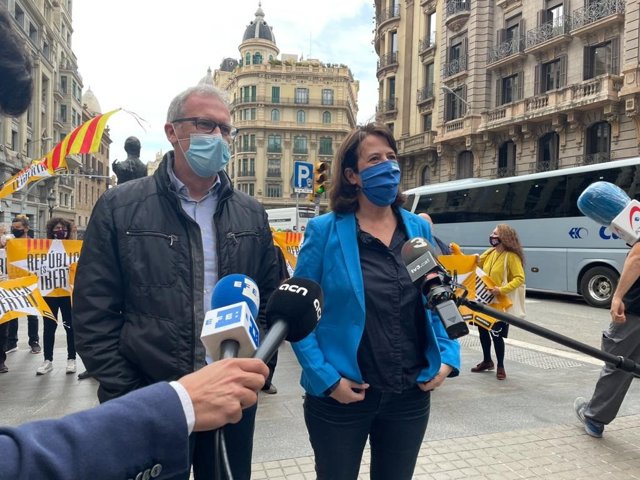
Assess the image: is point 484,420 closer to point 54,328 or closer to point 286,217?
point 54,328

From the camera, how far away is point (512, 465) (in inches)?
143

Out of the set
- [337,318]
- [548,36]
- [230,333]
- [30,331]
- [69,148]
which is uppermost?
[548,36]

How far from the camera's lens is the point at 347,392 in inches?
84.6

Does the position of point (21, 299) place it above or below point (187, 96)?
below

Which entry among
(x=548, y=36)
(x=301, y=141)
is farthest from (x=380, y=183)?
(x=301, y=141)

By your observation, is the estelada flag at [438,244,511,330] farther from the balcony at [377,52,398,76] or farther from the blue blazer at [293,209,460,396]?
the balcony at [377,52,398,76]

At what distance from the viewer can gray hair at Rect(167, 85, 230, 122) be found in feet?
7.97

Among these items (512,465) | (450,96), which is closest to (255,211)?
(512,465)

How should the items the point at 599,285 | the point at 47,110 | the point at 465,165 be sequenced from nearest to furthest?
the point at 599,285 < the point at 465,165 < the point at 47,110

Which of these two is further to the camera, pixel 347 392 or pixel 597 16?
pixel 597 16

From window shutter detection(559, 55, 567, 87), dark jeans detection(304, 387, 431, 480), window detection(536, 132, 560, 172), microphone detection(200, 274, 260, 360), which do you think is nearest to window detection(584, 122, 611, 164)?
window detection(536, 132, 560, 172)

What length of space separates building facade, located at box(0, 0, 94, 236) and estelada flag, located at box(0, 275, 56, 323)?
24.1 meters

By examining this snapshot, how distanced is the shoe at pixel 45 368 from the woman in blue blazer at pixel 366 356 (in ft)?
16.1

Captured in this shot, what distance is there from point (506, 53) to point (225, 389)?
97.9 ft
